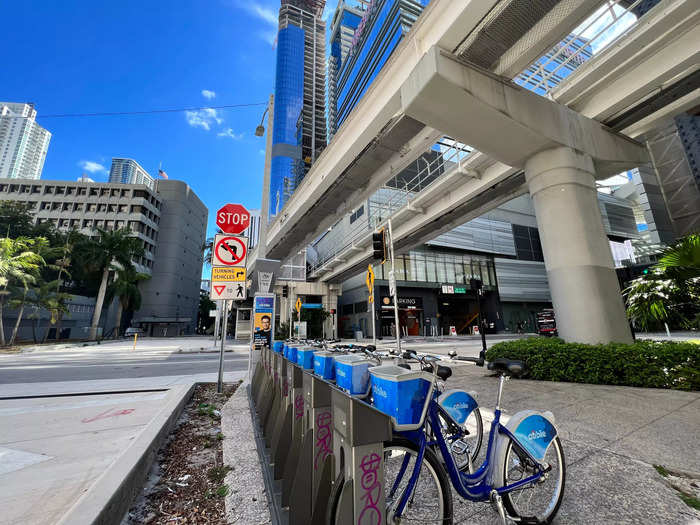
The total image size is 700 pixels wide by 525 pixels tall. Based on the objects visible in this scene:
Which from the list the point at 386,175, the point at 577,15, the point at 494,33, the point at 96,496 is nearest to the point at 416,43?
the point at 494,33

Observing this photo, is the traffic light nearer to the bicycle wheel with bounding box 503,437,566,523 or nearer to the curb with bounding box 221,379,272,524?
the curb with bounding box 221,379,272,524

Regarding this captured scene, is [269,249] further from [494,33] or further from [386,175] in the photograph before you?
[494,33]

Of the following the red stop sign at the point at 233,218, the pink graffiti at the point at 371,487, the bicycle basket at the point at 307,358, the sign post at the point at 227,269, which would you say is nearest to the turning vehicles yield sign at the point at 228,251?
the sign post at the point at 227,269

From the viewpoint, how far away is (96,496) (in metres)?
1.88

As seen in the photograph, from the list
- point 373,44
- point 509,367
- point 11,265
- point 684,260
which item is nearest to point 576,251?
point 684,260

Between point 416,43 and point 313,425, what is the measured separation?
30.0ft

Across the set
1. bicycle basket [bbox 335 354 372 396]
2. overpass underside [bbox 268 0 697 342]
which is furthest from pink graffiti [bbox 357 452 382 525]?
overpass underside [bbox 268 0 697 342]

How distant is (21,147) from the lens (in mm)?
74750

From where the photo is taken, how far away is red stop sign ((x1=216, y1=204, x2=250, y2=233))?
281 inches

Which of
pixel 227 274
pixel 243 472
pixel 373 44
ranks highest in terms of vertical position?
pixel 373 44

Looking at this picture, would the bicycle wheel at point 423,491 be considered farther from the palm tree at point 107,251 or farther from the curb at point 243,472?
the palm tree at point 107,251

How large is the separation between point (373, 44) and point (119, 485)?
3159 inches

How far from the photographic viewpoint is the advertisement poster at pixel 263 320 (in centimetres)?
1063

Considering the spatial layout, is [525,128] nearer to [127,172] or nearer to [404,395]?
[404,395]
